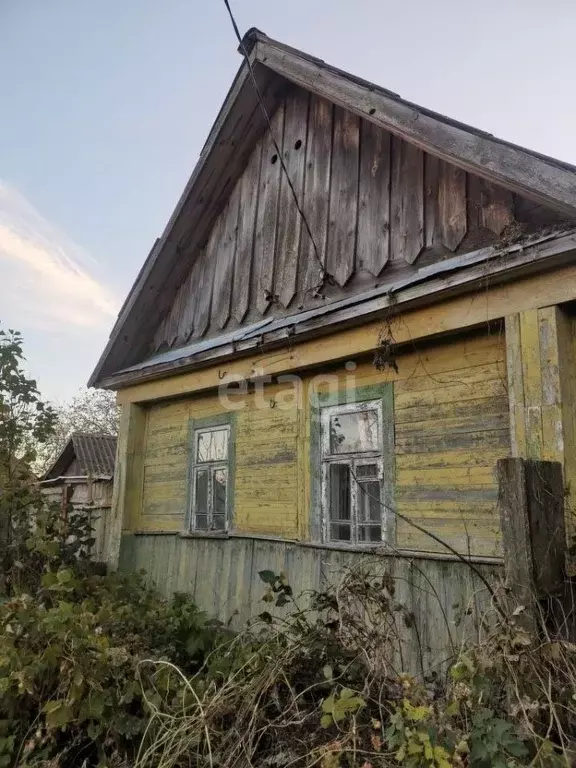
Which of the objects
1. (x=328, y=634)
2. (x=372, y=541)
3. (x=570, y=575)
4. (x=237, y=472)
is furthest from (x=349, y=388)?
(x=570, y=575)

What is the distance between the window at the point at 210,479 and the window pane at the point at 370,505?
206 cm

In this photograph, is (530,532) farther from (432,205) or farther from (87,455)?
(87,455)

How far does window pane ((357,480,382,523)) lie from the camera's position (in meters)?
5.09

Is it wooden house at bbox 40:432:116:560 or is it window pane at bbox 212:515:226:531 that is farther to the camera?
wooden house at bbox 40:432:116:560

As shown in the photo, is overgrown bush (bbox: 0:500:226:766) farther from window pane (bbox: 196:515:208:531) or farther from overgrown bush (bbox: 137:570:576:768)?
window pane (bbox: 196:515:208:531)

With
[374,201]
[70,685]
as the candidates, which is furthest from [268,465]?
[70,685]

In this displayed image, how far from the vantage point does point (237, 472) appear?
6.69 m

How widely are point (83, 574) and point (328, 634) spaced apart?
4.55 meters

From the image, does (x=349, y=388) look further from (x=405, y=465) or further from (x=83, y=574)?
(x=83, y=574)

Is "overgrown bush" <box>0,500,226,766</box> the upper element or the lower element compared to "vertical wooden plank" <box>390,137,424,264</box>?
lower

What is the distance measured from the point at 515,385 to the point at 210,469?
13.8 feet

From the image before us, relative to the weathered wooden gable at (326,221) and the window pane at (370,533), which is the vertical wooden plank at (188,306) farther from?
the window pane at (370,533)

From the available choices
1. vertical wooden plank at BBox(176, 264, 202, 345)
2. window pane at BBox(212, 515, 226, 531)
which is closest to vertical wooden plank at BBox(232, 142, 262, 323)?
vertical wooden plank at BBox(176, 264, 202, 345)

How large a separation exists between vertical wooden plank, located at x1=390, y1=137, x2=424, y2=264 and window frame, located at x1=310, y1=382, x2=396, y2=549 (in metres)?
1.27
